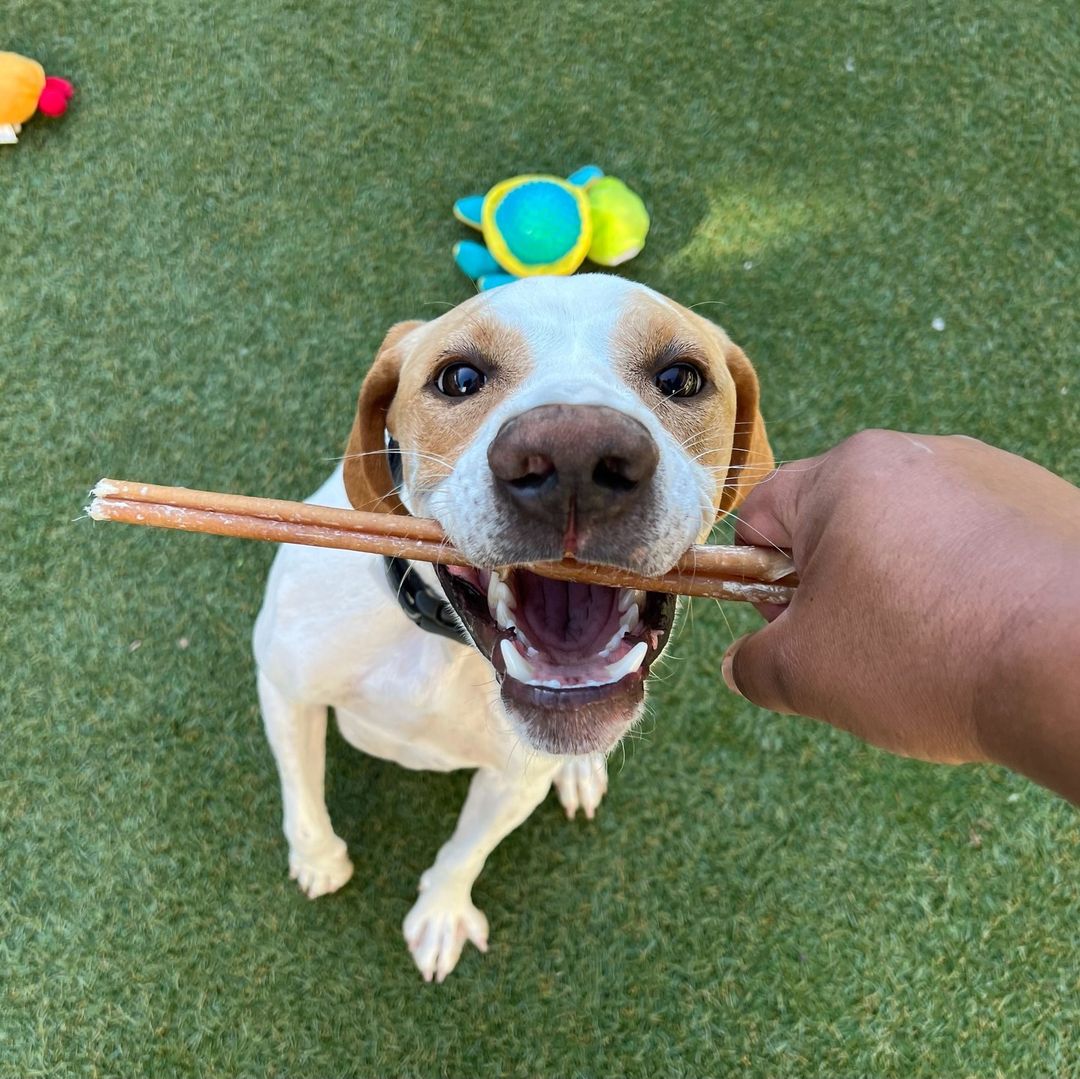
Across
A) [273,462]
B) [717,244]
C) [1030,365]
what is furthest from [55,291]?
[1030,365]

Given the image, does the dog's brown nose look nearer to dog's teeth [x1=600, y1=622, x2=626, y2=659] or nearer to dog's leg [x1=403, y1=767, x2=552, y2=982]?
dog's teeth [x1=600, y1=622, x2=626, y2=659]

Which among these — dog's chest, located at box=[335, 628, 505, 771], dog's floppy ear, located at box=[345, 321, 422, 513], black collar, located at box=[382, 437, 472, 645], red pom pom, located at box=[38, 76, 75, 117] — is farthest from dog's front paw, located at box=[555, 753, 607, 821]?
red pom pom, located at box=[38, 76, 75, 117]

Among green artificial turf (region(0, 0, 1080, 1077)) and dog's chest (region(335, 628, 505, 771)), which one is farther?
green artificial turf (region(0, 0, 1080, 1077))

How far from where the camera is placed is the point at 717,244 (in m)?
3.46

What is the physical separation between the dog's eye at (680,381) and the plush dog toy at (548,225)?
54.3 inches

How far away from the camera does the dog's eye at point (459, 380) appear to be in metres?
1.74

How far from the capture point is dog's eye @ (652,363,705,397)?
178 cm

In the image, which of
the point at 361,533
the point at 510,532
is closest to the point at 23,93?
the point at 361,533

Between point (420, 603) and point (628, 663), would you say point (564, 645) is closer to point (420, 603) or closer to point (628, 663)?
point (628, 663)

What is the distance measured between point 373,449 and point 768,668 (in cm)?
100

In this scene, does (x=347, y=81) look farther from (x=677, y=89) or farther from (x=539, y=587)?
(x=539, y=587)

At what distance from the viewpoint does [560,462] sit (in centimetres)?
125

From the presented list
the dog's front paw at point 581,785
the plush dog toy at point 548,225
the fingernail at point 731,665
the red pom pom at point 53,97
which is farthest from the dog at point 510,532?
the red pom pom at point 53,97

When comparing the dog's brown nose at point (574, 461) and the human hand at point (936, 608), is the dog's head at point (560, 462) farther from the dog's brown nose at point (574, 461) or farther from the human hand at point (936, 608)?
the human hand at point (936, 608)
